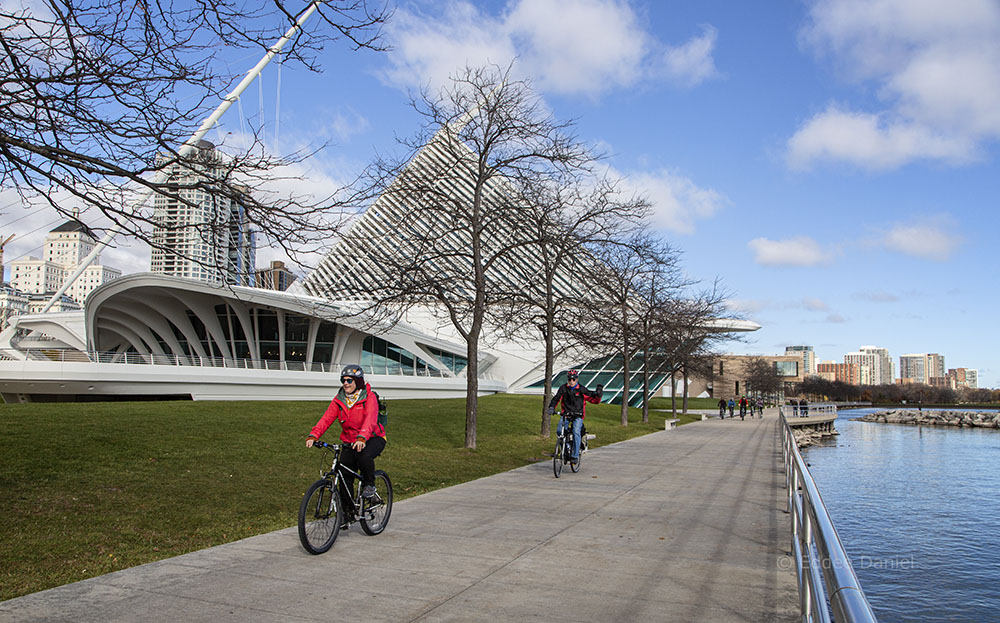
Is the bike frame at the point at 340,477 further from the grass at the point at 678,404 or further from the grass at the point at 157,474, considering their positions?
the grass at the point at 678,404

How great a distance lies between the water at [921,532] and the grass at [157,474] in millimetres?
6152

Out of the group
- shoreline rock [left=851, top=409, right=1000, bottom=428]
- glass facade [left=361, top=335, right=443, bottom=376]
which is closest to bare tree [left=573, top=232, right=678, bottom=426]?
glass facade [left=361, top=335, right=443, bottom=376]


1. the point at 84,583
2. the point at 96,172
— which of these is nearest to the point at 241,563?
the point at 84,583

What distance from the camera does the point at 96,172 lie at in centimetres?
602

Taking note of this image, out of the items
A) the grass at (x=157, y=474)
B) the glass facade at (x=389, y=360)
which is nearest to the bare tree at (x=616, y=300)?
the grass at (x=157, y=474)

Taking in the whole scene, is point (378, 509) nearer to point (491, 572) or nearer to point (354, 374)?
point (354, 374)

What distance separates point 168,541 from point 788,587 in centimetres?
549

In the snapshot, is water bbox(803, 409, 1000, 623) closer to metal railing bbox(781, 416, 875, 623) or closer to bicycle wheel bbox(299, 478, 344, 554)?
metal railing bbox(781, 416, 875, 623)

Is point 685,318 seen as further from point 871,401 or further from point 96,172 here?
point 871,401

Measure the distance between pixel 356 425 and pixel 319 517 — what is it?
2.82 ft

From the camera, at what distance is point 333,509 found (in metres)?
6.38

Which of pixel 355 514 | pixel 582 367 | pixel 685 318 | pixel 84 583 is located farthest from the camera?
pixel 582 367

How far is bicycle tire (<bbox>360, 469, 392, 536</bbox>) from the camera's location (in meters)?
6.82

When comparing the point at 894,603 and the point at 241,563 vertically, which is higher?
the point at 241,563
